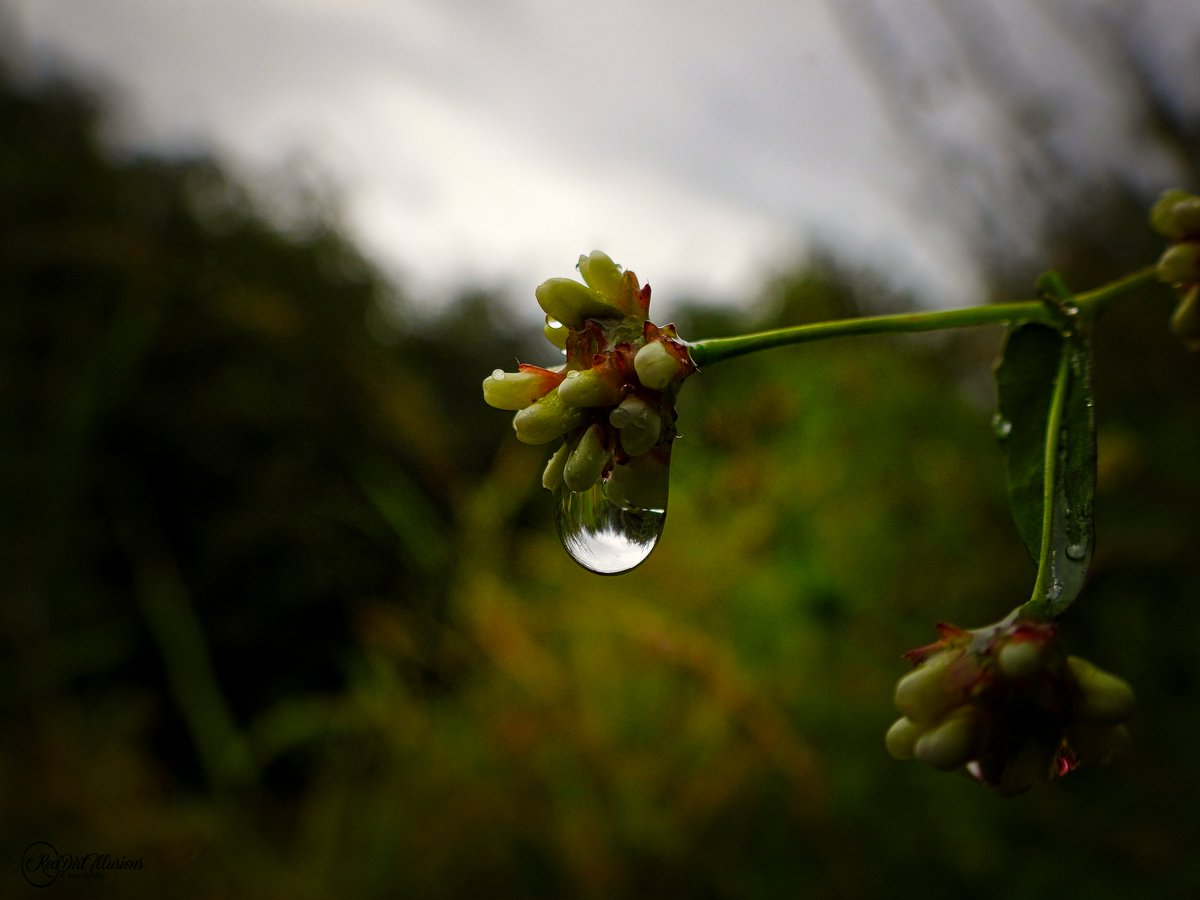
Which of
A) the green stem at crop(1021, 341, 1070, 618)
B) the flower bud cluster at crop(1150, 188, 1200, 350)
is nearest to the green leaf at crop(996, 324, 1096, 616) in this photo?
the green stem at crop(1021, 341, 1070, 618)

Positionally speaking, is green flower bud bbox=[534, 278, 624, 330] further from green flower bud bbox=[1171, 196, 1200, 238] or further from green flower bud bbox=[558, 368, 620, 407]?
green flower bud bbox=[1171, 196, 1200, 238]

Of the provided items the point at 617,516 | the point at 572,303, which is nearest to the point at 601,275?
the point at 572,303

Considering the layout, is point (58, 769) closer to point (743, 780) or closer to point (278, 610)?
point (278, 610)

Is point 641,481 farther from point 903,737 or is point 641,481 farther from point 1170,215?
point 1170,215

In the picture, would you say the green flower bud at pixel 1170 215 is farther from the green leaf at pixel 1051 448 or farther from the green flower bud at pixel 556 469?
the green flower bud at pixel 556 469

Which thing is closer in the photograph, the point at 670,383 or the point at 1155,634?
the point at 670,383

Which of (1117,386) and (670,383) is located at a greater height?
(670,383)

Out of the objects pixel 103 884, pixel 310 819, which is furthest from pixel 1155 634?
pixel 103 884
